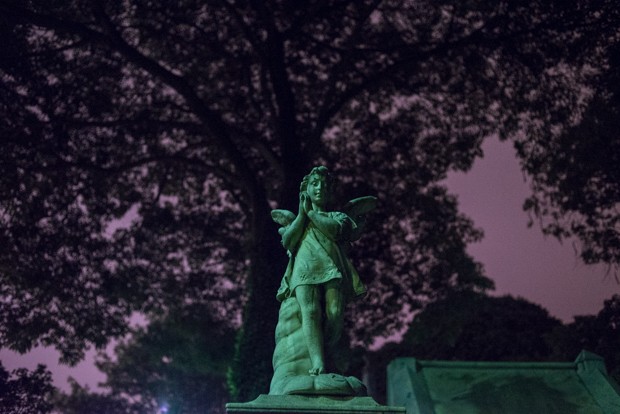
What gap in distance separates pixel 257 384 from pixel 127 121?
329 inches

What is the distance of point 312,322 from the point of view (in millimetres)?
5848

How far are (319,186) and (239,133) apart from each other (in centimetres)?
1123

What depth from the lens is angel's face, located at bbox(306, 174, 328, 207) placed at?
264 inches

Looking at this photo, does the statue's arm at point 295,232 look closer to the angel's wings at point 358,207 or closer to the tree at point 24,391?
the angel's wings at point 358,207

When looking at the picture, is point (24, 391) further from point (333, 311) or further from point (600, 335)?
point (600, 335)

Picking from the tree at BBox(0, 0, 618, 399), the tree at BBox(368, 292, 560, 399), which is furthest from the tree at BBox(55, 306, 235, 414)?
the tree at BBox(0, 0, 618, 399)

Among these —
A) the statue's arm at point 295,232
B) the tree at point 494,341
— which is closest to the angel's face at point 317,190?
the statue's arm at point 295,232

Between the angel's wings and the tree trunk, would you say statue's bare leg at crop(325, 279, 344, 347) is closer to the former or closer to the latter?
the angel's wings

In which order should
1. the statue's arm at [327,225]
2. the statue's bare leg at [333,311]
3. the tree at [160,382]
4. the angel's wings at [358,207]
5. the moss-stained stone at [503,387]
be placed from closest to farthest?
1. the statue's bare leg at [333,311]
2. the statue's arm at [327,225]
3. the angel's wings at [358,207]
4. the moss-stained stone at [503,387]
5. the tree at [160,382]

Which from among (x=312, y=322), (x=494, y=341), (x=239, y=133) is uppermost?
(x=494, y=341)

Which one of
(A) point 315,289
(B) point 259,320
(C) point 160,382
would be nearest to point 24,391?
(B) point 259,320

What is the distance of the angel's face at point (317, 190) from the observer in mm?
6715

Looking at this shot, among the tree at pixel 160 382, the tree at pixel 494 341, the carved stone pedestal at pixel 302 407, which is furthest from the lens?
the tree at pixel 160 382

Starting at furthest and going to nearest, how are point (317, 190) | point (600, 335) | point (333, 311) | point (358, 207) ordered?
point (600, 335), point (358, 207), point (317, 190), point (333, 311)
